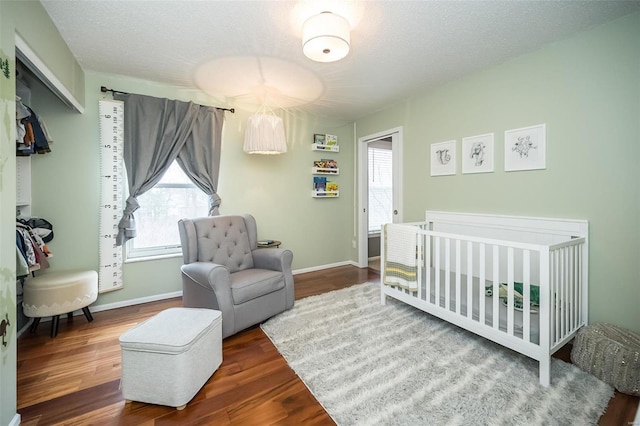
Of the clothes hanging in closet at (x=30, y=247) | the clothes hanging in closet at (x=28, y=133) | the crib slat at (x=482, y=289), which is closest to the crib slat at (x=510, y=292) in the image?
the crib slat at (x=482, y=289)

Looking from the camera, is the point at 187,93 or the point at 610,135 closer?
the point at 610,135

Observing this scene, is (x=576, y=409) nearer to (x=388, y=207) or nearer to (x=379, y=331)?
(x=379, y=331)

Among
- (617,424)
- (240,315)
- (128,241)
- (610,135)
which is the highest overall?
(610,135)

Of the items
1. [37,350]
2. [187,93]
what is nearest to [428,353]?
[37,350]

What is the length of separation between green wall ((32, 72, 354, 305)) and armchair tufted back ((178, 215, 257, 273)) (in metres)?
Result: 0.59

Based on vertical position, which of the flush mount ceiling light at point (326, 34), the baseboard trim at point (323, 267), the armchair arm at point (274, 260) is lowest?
the baseboard trim at point (323, 267)

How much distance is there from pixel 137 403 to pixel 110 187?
2012 millimetres

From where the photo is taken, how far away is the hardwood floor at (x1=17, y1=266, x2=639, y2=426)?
135cm

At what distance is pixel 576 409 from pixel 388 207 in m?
3.52

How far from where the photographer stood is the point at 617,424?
1.28 metres

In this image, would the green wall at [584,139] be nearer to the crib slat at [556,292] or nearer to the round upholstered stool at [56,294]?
the crib slat at [556,292]

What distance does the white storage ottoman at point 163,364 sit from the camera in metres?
1.39

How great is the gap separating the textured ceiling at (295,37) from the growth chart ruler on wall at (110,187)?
0.41m

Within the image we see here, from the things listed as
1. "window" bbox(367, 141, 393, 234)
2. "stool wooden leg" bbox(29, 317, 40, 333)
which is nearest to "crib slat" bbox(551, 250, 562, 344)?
"window" bbox(367, 141, 393, 234)
